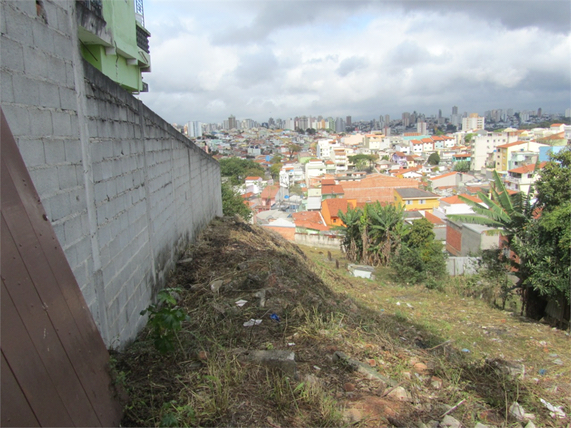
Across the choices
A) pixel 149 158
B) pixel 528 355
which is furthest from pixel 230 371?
pixel 528 355

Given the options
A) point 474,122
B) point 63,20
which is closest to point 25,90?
point 63,20

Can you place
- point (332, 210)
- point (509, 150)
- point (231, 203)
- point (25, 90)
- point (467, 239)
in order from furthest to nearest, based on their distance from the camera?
point (509, 150), point (332, 210), point (467, 239), point (231, 203), point (25, 90)

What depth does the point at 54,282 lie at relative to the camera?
6.78 feet

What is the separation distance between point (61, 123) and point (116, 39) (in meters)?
4.49

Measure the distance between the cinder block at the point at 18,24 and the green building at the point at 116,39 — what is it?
2540 millimetres

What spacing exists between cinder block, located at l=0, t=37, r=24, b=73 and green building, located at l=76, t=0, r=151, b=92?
8.90 feet

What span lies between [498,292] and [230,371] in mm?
10703

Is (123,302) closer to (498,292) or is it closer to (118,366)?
(118,366)

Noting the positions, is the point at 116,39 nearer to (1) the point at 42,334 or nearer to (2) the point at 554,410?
(1) the point at 42,334

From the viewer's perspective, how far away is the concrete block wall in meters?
2.14

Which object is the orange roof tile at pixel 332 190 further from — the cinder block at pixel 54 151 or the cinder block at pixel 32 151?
the cinder block at pixel 32 151

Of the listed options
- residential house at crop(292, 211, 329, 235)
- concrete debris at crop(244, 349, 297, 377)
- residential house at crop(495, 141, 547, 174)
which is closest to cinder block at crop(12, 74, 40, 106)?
concrete debris at crop(244, 349, 297, 377)

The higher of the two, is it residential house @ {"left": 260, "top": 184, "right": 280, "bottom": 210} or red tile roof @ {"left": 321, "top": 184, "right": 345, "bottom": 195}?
red tile roof @ {"left": 321, "top": 184, "right": 345, "bottom": 195}

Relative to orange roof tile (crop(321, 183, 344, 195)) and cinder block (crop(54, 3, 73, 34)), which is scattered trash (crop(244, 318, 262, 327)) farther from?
orange roof tile (crop(321, 183, 344, 195))
